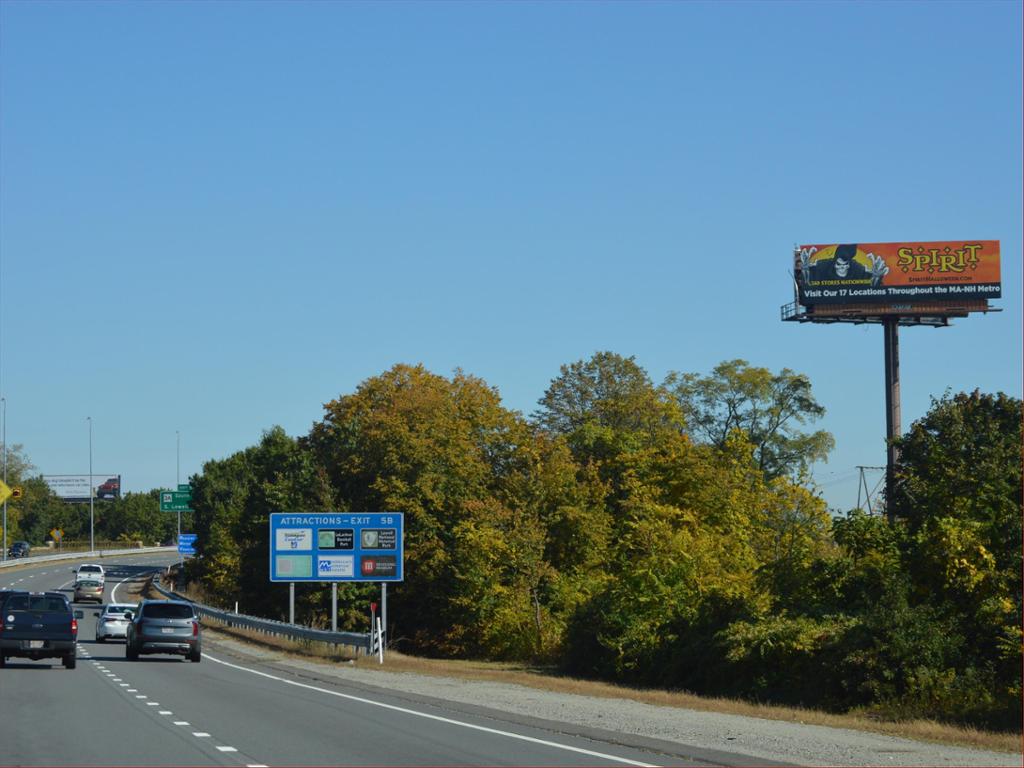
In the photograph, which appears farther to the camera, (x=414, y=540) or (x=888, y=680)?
(x=414, y=540)

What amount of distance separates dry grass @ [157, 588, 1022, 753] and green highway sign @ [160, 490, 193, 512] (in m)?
66.8

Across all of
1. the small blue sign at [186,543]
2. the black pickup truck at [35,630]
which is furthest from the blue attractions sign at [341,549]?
the small blue sign at [186,543]

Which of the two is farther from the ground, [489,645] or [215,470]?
[215,470]

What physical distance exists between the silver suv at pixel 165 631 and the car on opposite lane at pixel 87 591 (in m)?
43.4

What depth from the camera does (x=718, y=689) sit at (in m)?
33.9

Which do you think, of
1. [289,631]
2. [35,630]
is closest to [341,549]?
[289,631]

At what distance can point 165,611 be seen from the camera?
38.4m

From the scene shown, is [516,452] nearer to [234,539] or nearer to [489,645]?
[489,645]

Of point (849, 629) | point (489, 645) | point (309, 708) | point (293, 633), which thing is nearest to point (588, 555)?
point (489, 645)

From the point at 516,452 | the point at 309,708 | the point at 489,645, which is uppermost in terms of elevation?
the point at 516,452

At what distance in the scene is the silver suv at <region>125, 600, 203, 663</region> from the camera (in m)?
37.7

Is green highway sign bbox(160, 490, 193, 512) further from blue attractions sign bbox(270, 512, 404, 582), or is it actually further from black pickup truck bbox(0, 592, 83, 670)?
black pickup truck bbox(0, 592, 83, 670)

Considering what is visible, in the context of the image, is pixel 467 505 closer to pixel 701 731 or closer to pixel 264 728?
pixel 701 731

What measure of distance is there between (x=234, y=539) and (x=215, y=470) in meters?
29.2
